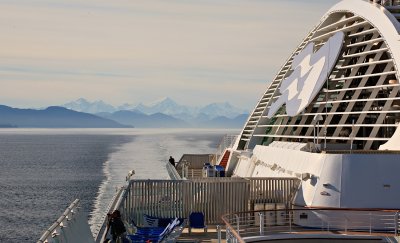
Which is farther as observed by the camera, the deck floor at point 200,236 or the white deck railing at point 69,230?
the deck floor at point 200,236

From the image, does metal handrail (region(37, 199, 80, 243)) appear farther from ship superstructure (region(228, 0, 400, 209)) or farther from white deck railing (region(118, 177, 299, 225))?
ship superstructure (region(228, 0, 400, 209))

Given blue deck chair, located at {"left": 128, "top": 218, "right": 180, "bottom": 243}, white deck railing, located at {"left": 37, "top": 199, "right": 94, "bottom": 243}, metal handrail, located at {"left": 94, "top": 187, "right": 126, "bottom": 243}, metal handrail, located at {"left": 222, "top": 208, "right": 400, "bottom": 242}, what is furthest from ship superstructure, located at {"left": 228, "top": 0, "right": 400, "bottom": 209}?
white deck railing, located at {"left": 37, "top": 199, "right": 94, "bottom": 243}

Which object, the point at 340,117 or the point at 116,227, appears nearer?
the point at 116,227

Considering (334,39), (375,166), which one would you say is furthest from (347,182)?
(334,39)

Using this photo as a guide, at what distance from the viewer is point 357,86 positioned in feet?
113

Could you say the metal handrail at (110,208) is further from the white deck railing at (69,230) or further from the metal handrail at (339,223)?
the metal handrail at (339,223)

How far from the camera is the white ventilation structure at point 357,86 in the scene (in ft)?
100

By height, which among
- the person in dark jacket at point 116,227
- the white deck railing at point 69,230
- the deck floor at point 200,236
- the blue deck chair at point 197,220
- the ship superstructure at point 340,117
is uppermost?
the ship superstructure at point 340,117

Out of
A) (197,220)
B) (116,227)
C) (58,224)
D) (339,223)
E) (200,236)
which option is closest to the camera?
(58,224)

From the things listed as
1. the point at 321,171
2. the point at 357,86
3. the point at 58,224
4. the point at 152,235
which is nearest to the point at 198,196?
the point at 321,171

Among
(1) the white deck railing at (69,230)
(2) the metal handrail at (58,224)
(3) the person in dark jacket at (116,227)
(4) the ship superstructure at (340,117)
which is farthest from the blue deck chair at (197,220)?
(2) the metal handrail at (58,224)

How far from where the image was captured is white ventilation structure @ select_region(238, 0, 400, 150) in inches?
1200

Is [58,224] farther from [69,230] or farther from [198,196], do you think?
[198,196]

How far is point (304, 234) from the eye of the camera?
2361 centimetres
